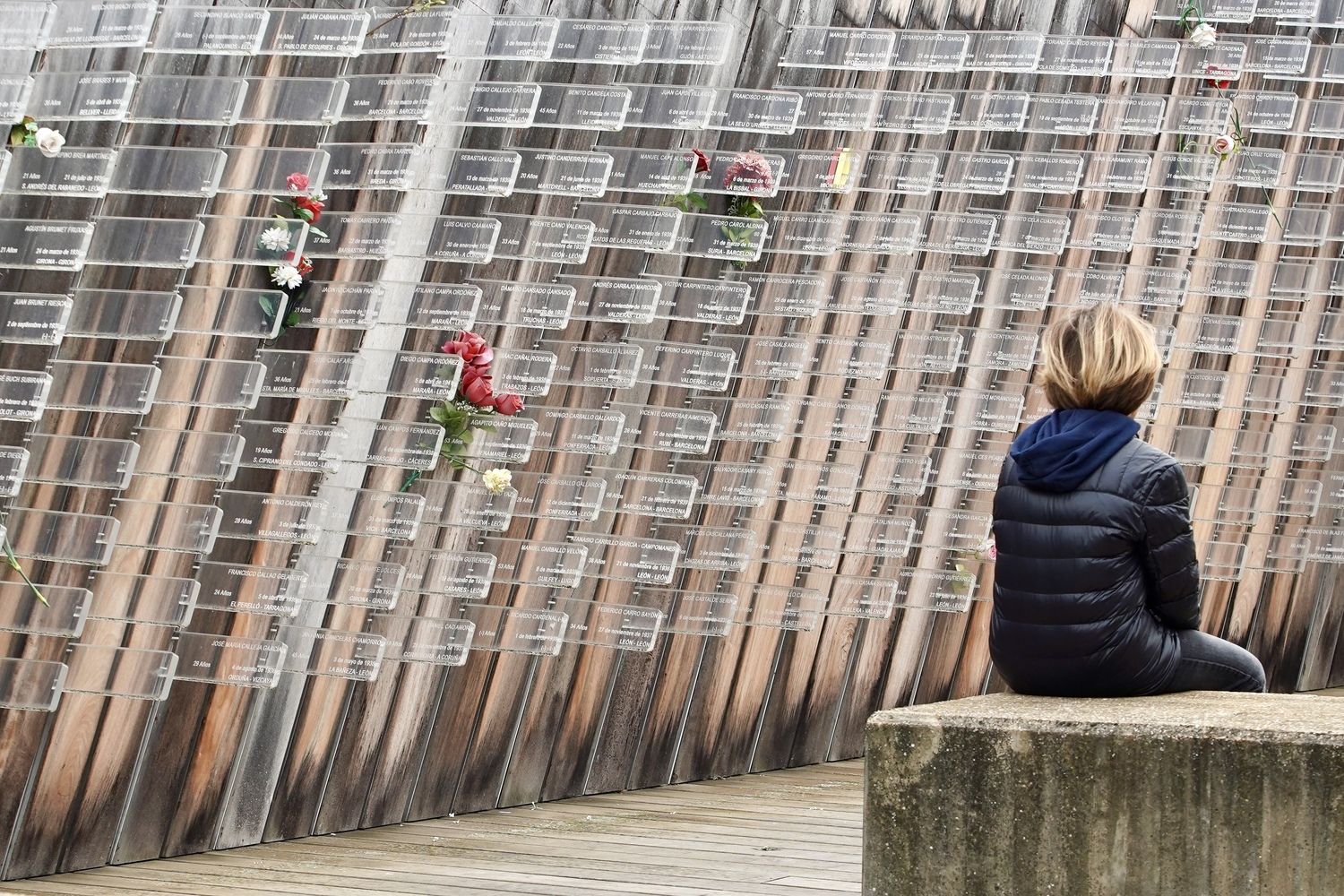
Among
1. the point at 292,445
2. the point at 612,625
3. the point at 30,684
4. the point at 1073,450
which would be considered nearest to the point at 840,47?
the point at 612,625

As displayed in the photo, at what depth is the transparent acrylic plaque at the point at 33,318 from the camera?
3.80 metres

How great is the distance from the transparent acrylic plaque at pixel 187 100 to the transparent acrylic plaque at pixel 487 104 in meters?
0.44

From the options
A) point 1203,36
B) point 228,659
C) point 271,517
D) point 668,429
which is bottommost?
point 228,659

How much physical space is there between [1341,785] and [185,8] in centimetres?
271

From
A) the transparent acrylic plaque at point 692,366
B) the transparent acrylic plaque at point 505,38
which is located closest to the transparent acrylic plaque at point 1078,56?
the transparent acrylic plaque at point 692,366

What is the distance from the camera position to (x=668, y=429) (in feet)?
16.6

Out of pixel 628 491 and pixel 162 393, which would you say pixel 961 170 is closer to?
pixel 628 491

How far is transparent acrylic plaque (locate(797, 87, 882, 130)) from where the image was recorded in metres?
4.89

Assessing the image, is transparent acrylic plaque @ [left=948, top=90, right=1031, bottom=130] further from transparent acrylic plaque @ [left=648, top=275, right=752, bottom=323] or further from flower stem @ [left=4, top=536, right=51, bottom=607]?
flower stem @ [left=4, top=536, right=51, bottom=607]

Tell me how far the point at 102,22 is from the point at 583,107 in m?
1.11

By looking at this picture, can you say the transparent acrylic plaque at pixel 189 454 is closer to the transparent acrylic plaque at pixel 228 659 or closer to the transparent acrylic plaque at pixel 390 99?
the transparent acrylic plaque at pixel 228 659

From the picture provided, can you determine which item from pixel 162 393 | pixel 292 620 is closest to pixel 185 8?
pixel 162 393

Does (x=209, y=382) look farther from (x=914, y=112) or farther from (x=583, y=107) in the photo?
(x=914, y=112)

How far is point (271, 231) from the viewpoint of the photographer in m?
4.05
